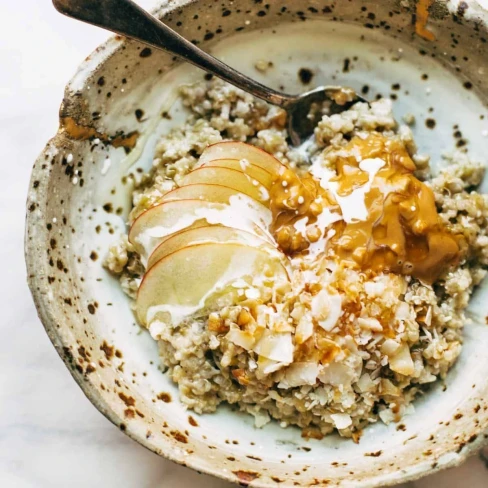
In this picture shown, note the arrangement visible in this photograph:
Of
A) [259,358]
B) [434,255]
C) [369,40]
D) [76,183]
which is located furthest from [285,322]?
[369,40]

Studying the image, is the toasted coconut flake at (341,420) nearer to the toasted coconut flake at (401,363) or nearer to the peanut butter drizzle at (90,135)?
the toasted coconut flake at (401,363)

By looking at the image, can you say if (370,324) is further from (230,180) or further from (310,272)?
(230,180)

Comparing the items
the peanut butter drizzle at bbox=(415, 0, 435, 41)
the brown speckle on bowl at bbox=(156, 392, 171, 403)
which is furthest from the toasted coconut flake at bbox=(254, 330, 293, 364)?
the peanut butter drizzle at bbox=(415, 0, 435, 41)

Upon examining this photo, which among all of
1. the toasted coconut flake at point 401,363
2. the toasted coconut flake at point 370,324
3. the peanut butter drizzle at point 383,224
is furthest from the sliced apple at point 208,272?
the toasted coconut flake at point 401,363

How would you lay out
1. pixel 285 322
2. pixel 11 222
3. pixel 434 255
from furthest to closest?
1. pixel 11 222
2. pixel 434 255
3. pixel 285 322

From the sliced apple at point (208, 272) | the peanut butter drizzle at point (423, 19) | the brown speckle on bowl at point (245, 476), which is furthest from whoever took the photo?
the peanut butter drizzle at point (423, 19)

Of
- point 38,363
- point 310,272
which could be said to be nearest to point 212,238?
point 310,272

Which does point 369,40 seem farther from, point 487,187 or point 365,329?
point 365,329
